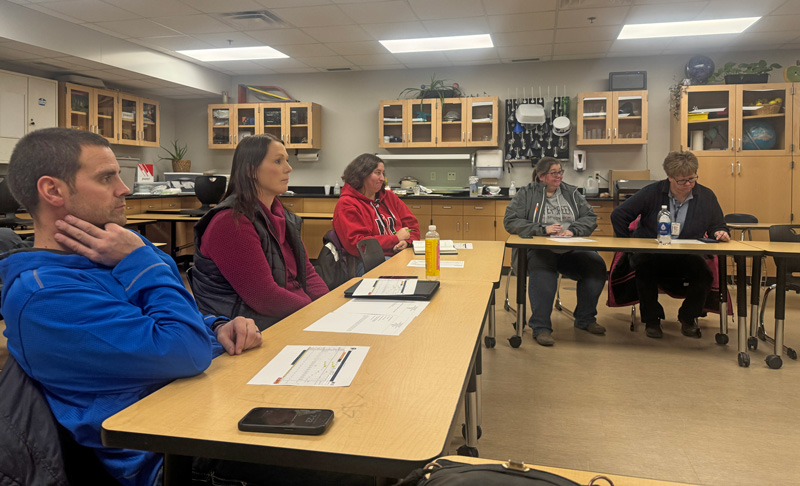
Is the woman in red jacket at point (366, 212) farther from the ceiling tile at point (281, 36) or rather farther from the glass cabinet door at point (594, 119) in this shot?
the glass cabinet door at point (594, 119)

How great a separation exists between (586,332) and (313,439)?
3446 mm

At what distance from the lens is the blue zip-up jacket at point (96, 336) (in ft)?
3.21

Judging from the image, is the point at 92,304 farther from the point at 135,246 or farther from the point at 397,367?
the point at 397,367

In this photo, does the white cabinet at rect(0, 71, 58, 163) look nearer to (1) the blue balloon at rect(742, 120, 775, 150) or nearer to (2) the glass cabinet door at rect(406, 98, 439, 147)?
(2) the glass cabinet door at rect(406, 98, 439, 147)

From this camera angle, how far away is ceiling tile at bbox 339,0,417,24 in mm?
4969

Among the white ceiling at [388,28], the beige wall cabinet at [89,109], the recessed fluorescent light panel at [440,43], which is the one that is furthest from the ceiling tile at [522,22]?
the beige wall cabinet at [89,109]

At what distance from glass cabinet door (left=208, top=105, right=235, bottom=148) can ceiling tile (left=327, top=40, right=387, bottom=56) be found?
7.10 ft

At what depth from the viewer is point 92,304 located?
1.00 m

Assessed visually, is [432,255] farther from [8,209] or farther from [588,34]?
[588,34]

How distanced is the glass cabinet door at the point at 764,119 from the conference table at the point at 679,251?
131 inches

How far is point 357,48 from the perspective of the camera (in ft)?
21.3

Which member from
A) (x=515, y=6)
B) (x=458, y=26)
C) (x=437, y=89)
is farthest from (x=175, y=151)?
(x=515, y=6)

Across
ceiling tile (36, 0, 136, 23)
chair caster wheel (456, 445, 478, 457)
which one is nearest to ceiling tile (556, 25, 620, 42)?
ceiling tile (36, 0, 136, 23)

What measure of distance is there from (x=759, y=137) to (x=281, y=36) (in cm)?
541
